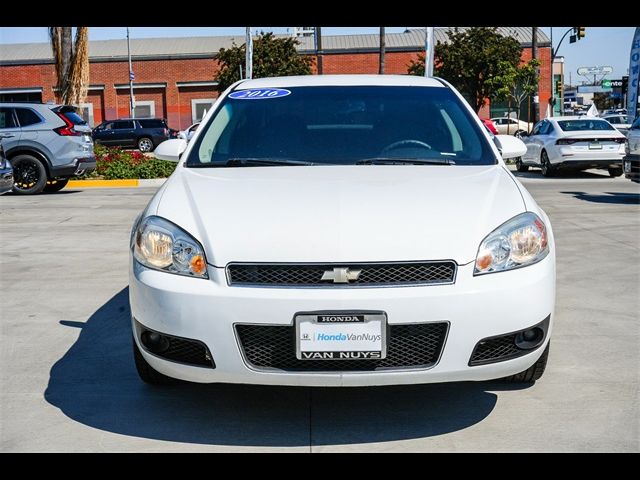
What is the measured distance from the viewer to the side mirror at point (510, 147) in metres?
5.17

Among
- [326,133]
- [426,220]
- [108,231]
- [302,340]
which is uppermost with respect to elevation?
[326,133]

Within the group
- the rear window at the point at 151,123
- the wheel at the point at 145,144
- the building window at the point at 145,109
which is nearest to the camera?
the wheel at the point at 145,144

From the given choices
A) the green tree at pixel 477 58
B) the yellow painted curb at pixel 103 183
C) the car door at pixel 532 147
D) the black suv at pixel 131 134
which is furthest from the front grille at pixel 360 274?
the green tree at pixel 477 58

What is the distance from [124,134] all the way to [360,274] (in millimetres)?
36177

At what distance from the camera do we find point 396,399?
4164mm

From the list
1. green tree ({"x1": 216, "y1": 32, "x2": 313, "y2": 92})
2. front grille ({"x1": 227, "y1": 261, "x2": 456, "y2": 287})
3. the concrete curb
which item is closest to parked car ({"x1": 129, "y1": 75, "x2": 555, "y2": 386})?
front grille ({"x1": 227, "y1": 261, "x2": 456, "y2": 287})

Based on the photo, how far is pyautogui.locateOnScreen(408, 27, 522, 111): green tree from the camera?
4494cm

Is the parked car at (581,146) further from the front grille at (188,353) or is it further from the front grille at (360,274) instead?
the front grille at (188,353)

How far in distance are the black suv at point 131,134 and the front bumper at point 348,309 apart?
35.5 metres

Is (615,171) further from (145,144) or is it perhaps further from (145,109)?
(145,109)
